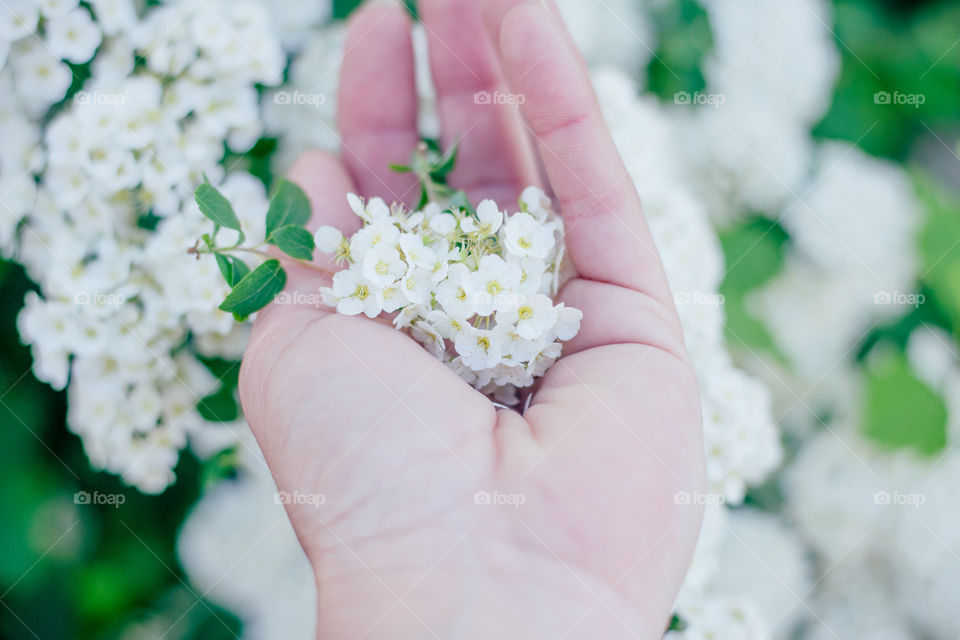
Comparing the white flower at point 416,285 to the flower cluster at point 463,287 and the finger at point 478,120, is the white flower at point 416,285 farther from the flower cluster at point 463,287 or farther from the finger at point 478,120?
the finger at point 478,120

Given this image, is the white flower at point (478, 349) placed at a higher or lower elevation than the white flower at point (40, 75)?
lower

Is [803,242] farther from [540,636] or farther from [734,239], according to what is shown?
[540,636]

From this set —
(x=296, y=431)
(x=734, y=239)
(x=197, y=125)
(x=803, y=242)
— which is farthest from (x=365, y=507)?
(x=803, y=242)

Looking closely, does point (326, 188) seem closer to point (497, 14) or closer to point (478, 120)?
point (478, 120)
